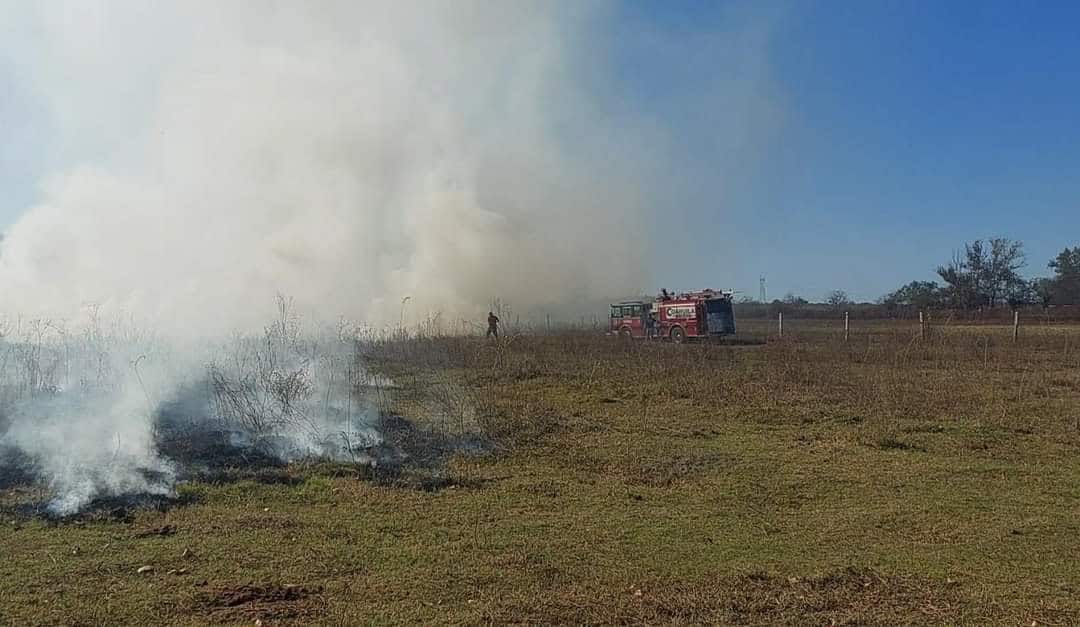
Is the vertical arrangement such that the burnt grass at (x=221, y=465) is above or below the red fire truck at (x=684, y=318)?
below

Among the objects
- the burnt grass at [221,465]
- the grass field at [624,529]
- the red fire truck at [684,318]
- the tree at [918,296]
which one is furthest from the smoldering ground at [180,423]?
the tree at [918,296]

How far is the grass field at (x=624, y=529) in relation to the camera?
5.16 m

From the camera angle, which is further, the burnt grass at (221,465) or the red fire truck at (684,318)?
the red fire truck at (684,318)

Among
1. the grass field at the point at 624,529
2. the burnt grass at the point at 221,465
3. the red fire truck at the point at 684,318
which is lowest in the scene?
the grass field at the point at 624,529

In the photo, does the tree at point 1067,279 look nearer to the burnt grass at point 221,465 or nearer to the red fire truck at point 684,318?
the red fire truck at point 684,318

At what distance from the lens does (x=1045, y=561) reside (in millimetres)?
6105

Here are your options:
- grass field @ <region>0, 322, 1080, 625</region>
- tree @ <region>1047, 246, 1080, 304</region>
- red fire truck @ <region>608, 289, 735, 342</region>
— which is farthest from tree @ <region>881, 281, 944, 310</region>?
grass field @ <region>0, 322, 1080, 625</region>

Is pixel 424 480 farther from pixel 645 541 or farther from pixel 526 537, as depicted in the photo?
pixel 645 541

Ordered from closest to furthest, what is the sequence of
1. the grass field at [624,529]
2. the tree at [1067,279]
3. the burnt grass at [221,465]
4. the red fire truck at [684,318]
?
the grass field at [624,529]
the burnt grass at [221,465]
the red fire truck at [684,318]
the tree at [1067,279]

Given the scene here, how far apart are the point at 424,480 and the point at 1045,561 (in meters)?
5.72

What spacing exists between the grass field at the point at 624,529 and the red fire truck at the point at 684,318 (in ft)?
58.3

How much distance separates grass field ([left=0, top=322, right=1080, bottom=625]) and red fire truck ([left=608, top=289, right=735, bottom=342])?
17.8 meters

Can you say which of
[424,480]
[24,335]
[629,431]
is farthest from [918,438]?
[24,335]

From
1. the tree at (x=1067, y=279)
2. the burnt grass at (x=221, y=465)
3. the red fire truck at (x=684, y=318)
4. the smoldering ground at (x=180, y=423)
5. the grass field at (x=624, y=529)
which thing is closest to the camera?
the grass field at (x=624, y=529)
